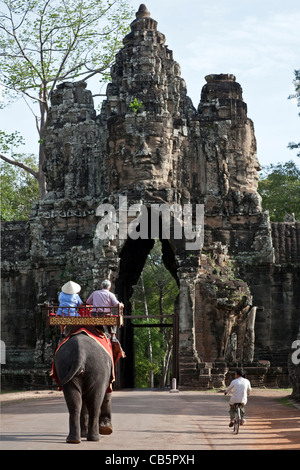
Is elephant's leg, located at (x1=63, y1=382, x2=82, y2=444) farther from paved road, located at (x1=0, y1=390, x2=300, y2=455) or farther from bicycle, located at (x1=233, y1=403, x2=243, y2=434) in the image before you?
bicycle, located at (x1=233, y1=403, x2=243, y2=434)

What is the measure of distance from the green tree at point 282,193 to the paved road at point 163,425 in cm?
2013

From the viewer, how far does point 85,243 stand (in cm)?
2883

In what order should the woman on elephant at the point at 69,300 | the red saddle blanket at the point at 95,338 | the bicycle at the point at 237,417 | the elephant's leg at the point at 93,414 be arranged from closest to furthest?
the elephant's leg at the point at 93,414 < the red saddle blanket at the point at 95,338 < the woman on elephant at the point at 69,300 < the bicycle at the point at 237,417

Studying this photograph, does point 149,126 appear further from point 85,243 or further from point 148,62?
point 85,243

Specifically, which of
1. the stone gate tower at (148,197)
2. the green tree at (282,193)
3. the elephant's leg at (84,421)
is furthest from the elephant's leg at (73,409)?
the green tree at (282,193)

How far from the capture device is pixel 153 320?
4853 centimetres

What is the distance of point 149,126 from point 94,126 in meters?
2.68

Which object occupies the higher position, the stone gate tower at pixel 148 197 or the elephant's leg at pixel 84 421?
the stone gate tower at pixel 148 197

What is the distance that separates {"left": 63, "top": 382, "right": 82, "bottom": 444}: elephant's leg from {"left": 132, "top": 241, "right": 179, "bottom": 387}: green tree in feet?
110

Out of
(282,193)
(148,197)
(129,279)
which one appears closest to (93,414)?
(148,197)

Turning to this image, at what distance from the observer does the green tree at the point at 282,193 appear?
40750 mm

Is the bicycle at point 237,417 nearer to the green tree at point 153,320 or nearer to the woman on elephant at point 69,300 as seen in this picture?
the woman on elephant at point 69,300

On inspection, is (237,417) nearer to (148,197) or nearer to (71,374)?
(71,374)

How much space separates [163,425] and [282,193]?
28886 mm
